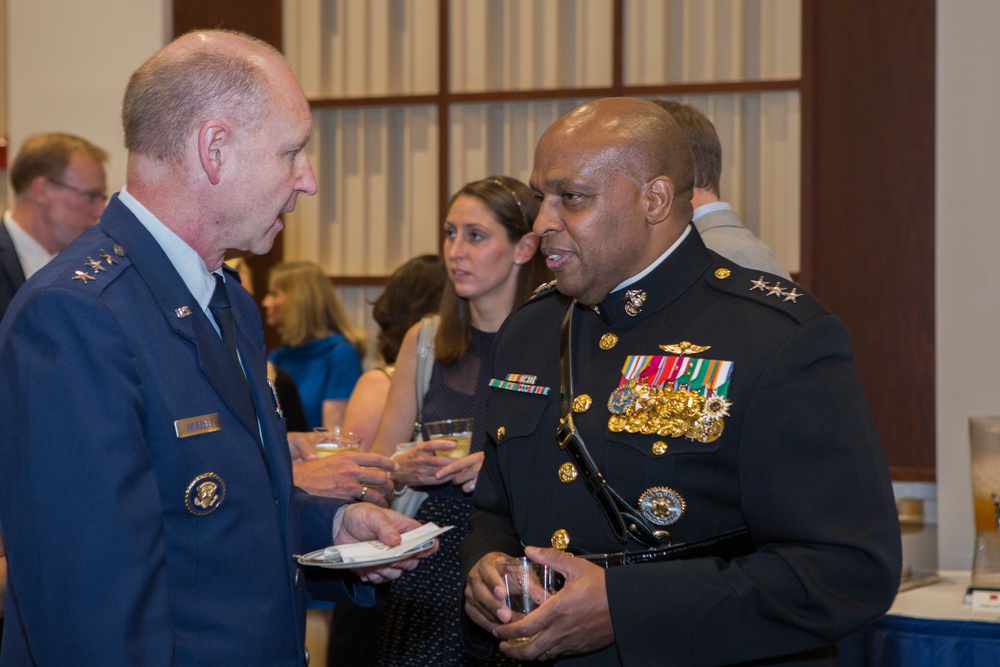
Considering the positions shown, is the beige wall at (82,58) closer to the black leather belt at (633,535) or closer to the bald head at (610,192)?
the bald head at (610,192)

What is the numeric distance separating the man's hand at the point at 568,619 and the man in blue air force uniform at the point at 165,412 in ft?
1.05

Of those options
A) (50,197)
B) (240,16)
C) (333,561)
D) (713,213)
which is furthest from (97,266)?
(240,16)

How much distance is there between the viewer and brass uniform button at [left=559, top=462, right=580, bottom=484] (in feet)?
5.99

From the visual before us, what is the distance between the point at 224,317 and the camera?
1.77 m

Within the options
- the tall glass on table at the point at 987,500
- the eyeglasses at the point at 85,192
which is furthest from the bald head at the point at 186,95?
the eyeglasses at the point at 85,192

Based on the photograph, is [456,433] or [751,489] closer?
[751,489]

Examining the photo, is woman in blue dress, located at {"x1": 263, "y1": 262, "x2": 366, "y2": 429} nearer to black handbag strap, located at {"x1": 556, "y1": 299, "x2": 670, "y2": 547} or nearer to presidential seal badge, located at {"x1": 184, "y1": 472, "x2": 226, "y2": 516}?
black handbag strap, located at {"x1": 556, "y1": 299, "x2": 670, "y2": 547}

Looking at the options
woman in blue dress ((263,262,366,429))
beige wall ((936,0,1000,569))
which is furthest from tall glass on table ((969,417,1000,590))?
woman in blue dress ((263,262,366,429))

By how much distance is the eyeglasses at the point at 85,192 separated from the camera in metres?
4.23

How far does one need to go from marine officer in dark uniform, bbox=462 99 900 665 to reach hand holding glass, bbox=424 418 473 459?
0.74m

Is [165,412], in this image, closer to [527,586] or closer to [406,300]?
[527,586]

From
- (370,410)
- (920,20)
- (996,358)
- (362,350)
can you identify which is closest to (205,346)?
(370,410)

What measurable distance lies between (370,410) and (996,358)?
2.37m

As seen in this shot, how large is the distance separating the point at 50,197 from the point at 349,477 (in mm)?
2489
